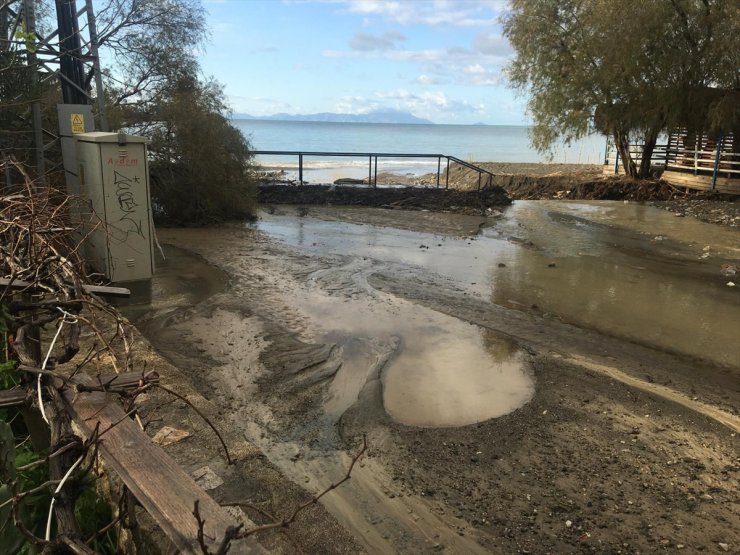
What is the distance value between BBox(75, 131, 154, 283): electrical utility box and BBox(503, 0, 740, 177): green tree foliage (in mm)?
19694

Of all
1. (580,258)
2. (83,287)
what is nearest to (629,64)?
(580,258)

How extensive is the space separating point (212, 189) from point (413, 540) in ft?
39.8

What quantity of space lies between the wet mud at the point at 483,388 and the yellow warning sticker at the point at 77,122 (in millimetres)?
2669

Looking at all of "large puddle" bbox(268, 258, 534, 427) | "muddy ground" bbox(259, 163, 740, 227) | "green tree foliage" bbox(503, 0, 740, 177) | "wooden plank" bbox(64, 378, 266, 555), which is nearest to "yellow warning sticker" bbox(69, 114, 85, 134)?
"large puddle" bbox(268, 258, 534, 427)

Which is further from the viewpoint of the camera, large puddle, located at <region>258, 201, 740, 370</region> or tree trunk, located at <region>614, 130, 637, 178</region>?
tree trunk, located at <region>614, 130, 637, 178</region>

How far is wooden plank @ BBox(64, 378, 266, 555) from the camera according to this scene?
5.35 ft

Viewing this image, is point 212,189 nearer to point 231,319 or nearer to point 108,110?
point 108,110

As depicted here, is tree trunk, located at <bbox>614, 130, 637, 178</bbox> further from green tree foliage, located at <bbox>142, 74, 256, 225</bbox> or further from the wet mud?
green tree foliage, located at <bbox>142, 74, 256, 225</bbox>

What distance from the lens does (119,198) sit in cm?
742

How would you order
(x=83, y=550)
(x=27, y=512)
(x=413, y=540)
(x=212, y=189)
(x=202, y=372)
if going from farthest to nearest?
(x=212, y=189)
(x=202, y=372)
(x=413, y=540)
(x=27, y=512)
(x=83, y=550)

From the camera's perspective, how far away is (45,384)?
2.44 meters

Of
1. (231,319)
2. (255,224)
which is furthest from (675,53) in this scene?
(231,319)

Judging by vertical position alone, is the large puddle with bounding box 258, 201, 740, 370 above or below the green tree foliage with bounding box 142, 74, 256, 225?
below

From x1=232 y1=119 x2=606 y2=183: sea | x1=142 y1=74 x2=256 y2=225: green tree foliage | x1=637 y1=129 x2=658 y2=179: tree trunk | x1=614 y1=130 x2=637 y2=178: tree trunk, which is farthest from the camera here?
x1=232 y1=119 x2=606 y2=183: sea
